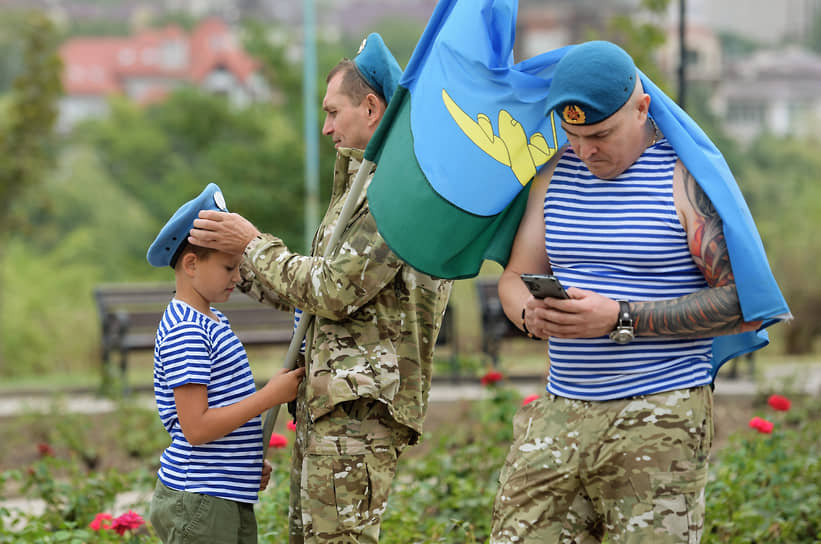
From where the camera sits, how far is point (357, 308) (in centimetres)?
288

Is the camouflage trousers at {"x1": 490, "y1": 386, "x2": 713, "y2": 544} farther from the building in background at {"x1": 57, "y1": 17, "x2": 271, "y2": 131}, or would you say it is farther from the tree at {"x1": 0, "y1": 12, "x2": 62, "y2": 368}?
the building in background at {"x1": 57, "y1": 17, "x2": 271, "y2": 131}

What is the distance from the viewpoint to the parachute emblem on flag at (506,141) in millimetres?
2803

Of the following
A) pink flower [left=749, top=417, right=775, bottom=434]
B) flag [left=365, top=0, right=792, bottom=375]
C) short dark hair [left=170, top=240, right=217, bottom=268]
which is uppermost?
flag [left=365, top=0, right=792, bottom=375]

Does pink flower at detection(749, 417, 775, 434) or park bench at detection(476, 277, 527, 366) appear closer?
pink flower at detection(749, 417, 775, 434)

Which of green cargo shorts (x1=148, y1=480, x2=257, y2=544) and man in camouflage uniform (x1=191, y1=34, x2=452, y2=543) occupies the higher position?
man in camouflage uniform (x1=191, y1=34, x2=452, y2=543)

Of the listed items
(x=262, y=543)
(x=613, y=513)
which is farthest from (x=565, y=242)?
(x=262, y=543)

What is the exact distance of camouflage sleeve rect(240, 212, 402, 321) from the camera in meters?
2.83

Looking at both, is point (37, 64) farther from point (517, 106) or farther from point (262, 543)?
point (517, 106)

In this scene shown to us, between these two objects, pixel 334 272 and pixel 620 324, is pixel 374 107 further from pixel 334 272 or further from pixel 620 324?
pixel 620 324

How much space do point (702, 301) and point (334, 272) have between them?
0.96 m

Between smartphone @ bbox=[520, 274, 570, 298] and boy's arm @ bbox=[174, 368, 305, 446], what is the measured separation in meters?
0.86

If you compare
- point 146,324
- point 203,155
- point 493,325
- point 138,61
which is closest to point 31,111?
point 146,324

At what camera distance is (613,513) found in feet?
8.53

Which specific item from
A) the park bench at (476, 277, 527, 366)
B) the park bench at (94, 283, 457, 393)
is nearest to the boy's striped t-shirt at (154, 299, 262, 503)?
the park bench at (94, 283, 457, 393)
